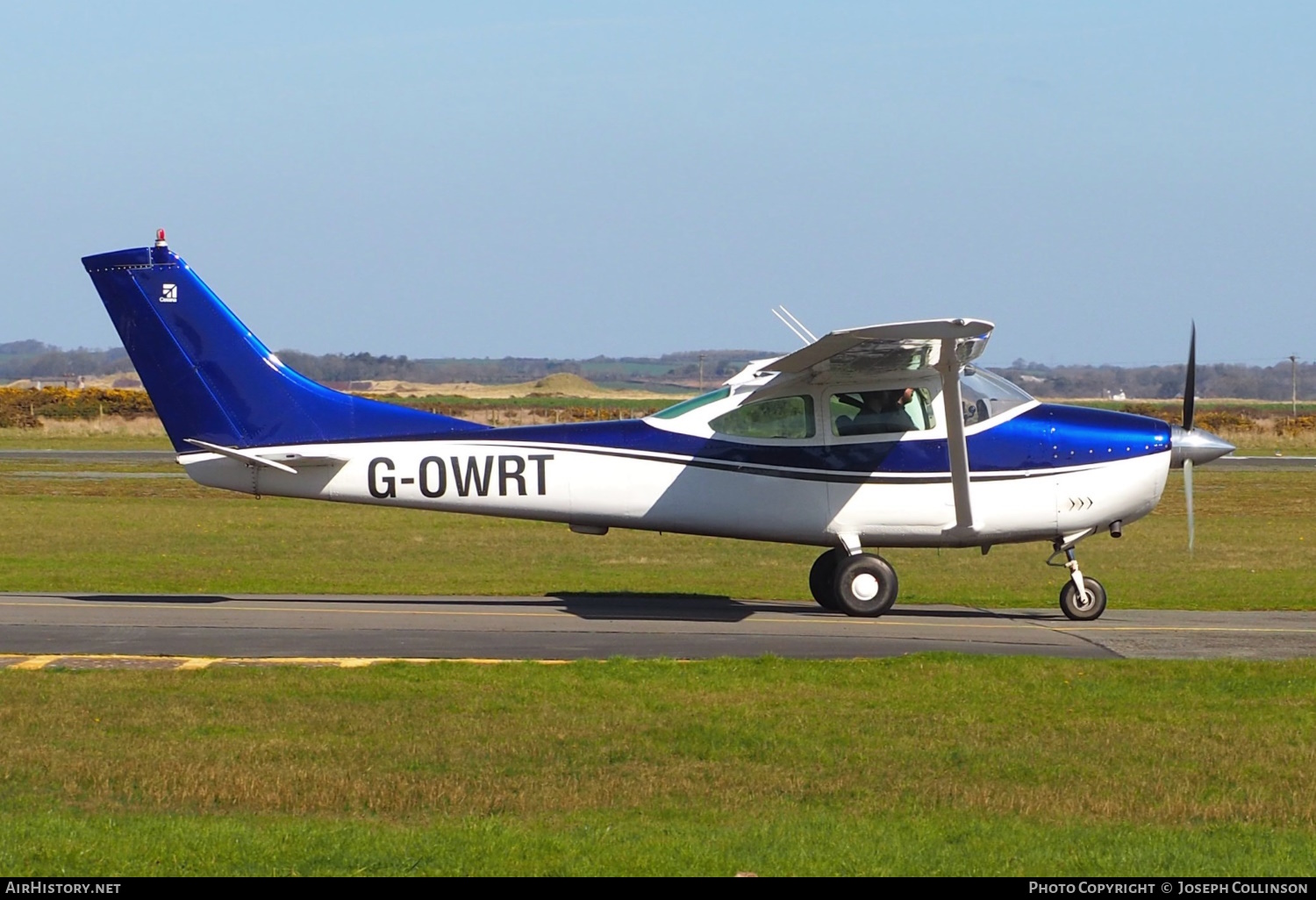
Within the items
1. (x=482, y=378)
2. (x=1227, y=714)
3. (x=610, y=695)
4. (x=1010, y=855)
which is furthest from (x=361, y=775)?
(x=482, y=378)

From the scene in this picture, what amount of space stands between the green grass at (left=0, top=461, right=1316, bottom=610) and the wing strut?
9.06 ft

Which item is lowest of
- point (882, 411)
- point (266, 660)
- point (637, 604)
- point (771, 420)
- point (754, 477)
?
point (637, 604)

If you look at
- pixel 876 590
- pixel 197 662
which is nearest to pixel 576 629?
pixel 876 590

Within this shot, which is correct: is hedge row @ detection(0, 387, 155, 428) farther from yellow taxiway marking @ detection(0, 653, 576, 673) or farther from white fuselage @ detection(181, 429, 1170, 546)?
yellow taxiway marking @ detection(0, 653, 576, 673)

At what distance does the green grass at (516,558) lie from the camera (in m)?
18.8

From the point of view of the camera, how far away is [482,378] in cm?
16850

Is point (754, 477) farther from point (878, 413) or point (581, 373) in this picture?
point (581, 373)

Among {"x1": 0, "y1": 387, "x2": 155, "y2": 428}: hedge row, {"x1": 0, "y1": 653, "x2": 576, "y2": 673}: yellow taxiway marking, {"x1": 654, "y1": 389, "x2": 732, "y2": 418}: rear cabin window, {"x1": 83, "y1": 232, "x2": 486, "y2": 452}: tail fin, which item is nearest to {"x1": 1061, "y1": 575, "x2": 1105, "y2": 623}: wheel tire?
{"x1": 654, "y1": 389, "x2": 732, "y2": 418}: rear cabin window

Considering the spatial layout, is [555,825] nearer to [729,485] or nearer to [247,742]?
[247,742]

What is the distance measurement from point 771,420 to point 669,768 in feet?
24.9

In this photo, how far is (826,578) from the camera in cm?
1641

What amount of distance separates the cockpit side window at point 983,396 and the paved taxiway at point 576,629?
2173 mm

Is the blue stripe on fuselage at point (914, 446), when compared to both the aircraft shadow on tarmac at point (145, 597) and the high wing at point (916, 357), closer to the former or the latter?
the high wing at point (916, 357)

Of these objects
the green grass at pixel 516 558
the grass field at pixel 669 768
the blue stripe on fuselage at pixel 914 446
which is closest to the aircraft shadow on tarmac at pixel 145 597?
the green grass at pixel 516 558
